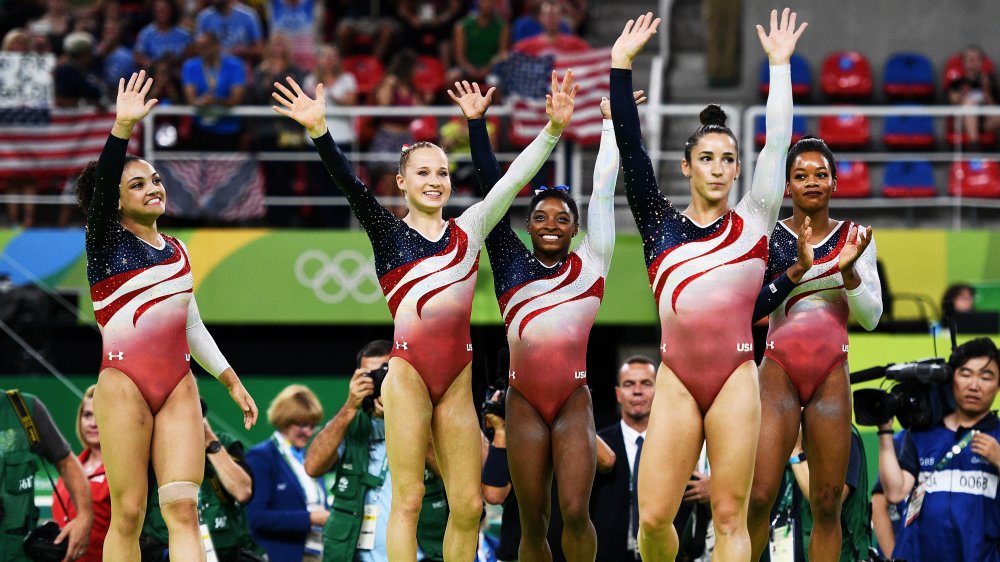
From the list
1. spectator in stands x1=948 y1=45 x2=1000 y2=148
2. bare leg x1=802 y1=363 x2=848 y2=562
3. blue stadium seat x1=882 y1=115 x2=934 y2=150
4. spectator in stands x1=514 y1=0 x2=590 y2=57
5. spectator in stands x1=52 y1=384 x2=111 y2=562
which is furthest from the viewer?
blue stadium seat x1=882 y1=115 x2=934 y2=150

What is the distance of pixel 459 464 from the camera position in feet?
20.9

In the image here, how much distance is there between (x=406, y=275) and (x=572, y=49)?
6.41 metres

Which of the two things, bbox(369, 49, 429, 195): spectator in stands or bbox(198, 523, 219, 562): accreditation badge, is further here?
bbox(369, 49, 429, 195): spectator in stands

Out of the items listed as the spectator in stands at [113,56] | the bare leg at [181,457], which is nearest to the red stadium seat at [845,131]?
the spectator in stands at [113,56]

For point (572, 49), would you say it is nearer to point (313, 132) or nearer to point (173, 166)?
point (173, 166)

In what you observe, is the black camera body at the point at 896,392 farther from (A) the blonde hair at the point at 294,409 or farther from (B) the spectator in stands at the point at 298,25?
(B) the spectator in stands at the point at 298,25

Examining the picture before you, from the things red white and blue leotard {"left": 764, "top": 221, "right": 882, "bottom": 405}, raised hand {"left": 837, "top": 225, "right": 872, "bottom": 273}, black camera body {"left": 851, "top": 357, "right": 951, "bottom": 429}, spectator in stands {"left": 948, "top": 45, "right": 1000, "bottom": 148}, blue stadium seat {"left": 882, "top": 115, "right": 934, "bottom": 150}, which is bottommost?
black camera body {"left": 851, "top": 357, "right": 951, "bottom": 429}

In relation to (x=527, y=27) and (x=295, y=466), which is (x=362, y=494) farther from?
(x=527, y=27)

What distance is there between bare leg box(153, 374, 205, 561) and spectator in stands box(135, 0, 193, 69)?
795cm

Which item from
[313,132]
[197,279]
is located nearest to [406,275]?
[313,132]

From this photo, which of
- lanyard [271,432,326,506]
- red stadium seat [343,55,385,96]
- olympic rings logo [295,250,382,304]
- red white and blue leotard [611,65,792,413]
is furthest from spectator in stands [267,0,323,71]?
red white and blue leotard [611,65,792,413]

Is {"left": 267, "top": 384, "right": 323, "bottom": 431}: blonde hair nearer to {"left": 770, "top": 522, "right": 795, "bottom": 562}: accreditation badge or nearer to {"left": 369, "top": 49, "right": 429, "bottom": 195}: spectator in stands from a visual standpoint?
{"left": 770, "top": 522, "right": 795, "bottom": 562}: accreditation badge

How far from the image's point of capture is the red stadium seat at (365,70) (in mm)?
13742

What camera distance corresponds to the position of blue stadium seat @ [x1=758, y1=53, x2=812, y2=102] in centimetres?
1401
